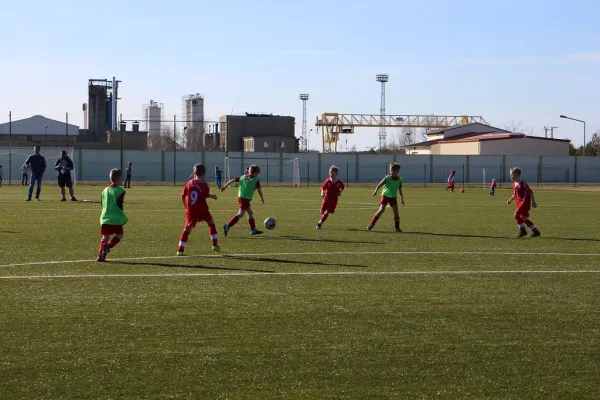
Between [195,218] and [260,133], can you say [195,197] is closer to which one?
[195,218]

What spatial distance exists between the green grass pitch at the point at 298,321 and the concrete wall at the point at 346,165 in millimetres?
60233

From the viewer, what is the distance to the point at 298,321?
8.57 metres

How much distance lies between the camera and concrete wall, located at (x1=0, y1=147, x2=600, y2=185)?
249 feet

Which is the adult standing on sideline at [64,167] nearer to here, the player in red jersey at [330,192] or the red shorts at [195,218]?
the player in red jersey at [330,192]

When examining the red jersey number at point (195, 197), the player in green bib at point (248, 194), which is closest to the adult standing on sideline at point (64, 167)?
the player in green bib at point (248, 194)

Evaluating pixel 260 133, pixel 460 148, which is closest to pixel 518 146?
pixel 460 148

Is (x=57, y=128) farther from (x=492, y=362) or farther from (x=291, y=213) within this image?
(x=492, y=362)

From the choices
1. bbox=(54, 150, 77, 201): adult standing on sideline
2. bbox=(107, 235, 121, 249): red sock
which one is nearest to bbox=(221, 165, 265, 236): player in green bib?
bbox=(107, 235, 121, 249): red sock

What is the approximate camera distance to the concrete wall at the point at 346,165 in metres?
75.8

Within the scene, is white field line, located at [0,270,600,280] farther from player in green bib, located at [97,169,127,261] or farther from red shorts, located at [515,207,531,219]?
red shorts, located at [515,207,531,219]

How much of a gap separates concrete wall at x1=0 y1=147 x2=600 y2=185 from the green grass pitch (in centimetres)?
6023

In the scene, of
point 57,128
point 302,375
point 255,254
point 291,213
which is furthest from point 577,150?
point 302,375

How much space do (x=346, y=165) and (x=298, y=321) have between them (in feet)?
248

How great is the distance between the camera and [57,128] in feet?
340
